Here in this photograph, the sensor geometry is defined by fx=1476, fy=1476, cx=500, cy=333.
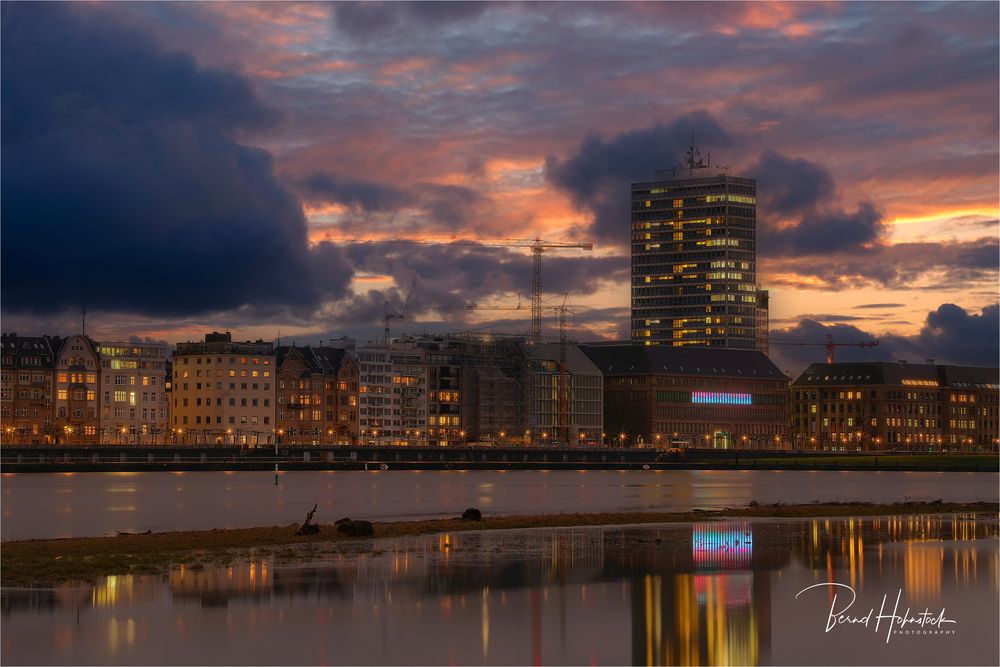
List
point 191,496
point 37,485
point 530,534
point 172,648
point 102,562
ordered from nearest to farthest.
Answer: point 172,648
point 102,562
point 530,534
point 191,496
point 37,485

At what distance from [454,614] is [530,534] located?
28.0 m

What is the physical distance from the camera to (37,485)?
16100cm

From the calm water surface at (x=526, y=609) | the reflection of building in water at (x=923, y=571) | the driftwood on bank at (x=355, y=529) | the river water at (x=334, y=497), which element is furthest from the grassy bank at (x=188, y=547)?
the reflection of building in water at (x=923, y=571)

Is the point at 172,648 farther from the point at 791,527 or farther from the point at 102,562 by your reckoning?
the point at 791,527

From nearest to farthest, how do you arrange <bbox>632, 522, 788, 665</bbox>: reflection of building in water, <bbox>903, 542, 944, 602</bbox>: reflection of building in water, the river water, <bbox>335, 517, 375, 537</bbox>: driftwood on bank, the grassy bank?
<bbox>632, 522, 788, 665</bbox>: reflection of building in water, <bbox>903, 542, 944, 602</bbox>: reflection of building in water, the grassy bank, <bbox>335, 517, 375, 537</bbox>: driftwood on bank, the river water

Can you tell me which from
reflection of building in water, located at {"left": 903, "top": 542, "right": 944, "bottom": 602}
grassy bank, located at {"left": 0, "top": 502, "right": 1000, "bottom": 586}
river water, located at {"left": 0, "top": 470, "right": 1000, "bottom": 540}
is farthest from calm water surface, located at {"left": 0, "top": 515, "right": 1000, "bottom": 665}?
river water, located at {"left": 0, "top": 470, "right": 1000, "bottom": 540}

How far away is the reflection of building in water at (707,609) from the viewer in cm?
3609

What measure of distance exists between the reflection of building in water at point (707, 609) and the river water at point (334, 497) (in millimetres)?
36973

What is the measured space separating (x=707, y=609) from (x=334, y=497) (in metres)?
91.4

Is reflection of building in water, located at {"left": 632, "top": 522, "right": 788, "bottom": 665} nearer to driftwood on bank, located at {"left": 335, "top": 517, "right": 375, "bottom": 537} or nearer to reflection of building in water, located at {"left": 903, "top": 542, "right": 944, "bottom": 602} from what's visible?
reflection of building in water, located at {"left": 903, "top": 542, "right": 944, "bottom": 602}

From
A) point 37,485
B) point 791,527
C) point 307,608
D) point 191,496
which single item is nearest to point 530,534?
point 791,527

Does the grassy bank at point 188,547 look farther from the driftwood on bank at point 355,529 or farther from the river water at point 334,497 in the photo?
the river water at point 334,497

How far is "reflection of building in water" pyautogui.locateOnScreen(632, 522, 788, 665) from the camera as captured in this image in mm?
36094

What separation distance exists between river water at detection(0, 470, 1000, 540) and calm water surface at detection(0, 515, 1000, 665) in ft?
103
